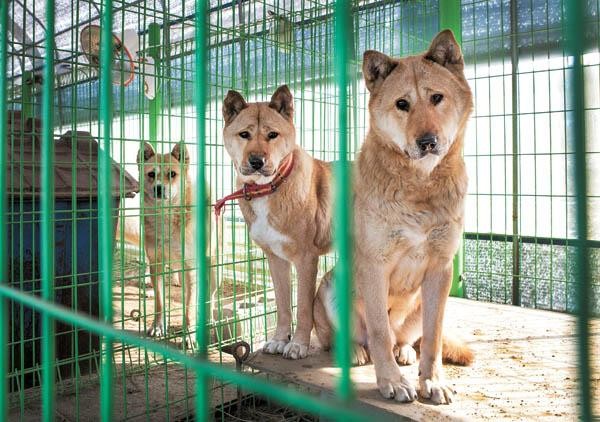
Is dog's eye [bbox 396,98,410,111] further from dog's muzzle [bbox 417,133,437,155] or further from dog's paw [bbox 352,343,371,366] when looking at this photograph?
dog's paw [bbox 352,343,371,366]

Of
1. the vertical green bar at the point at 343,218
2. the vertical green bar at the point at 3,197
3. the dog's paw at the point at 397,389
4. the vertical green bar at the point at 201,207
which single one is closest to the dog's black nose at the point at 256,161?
the dog's paw at the point at 397,389

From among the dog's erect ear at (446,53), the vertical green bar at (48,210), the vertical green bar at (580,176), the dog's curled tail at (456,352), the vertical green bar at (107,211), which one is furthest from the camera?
the dog's curled tail at (456,352)

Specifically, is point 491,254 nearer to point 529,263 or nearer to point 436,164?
point 529,263

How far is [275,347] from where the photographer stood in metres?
3.12

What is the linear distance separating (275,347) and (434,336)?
104cm

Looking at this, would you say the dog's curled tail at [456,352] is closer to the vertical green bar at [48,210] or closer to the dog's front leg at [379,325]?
the dog's front leg at [379,325]

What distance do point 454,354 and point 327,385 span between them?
734mm

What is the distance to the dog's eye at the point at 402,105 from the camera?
7.50 ft

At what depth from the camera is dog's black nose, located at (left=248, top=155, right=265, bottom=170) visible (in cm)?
309

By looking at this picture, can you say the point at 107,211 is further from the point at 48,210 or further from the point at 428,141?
the point at 428,141

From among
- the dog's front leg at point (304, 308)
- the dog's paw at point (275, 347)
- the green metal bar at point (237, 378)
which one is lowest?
the dog's paw at point (275, 347)

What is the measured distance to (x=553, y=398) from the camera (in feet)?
8.01

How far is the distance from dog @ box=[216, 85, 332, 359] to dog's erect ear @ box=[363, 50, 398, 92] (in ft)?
2.92

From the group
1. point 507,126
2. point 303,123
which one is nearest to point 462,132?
point 303,123
